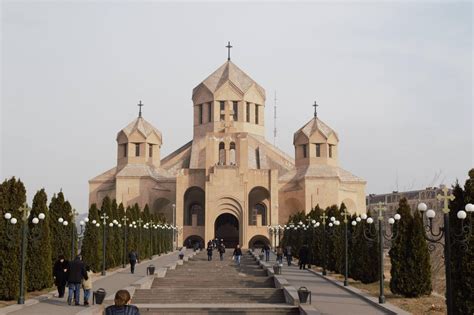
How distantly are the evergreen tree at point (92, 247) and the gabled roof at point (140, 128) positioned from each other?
1207 inches

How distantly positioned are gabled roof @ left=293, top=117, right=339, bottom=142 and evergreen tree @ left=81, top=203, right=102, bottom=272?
31.4 meters

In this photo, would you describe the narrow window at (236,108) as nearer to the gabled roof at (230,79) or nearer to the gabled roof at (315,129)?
the gabled roof at (230,79)

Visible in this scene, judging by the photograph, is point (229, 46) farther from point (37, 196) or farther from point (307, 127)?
point (37, 196)

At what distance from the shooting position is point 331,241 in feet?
82.2

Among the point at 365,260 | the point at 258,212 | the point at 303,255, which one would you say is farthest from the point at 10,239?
the point at 258,212

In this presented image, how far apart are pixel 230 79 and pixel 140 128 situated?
9741mm

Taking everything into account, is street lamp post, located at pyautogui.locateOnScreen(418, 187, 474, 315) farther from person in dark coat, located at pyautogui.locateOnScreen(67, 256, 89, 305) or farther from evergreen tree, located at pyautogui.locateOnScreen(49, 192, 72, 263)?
evergreen tree, located at pyautogui.locateOnScreen(49, 192, 72, 263)

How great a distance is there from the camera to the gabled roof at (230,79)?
55969 mm

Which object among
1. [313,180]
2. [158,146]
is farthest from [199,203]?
[313,180]

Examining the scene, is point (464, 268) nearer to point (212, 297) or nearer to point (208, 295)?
point (212, 297)

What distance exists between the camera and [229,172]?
1957 inches

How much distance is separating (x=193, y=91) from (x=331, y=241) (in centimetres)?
3517

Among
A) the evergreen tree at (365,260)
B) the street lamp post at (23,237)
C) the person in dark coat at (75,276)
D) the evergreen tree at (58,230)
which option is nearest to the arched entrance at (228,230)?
the evergreen tree at (365,260)

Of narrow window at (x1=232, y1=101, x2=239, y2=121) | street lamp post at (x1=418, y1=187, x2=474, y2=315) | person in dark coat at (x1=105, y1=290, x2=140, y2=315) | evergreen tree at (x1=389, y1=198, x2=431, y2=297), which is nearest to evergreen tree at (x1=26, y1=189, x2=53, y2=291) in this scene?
evergreen tree at (x1=389, y1=198, x2=431, y2=297)
